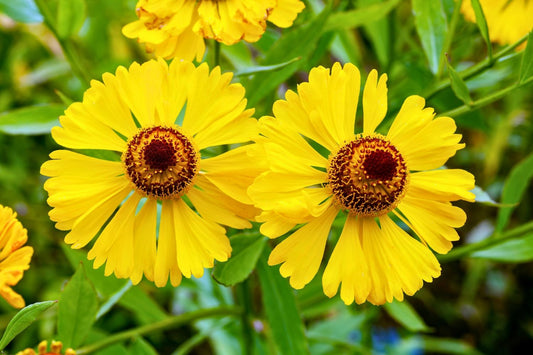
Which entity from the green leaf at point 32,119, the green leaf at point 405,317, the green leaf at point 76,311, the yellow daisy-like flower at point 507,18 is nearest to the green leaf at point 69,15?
the green leaf at point 32,119

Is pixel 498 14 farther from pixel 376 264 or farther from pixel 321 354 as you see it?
pixel 321 354

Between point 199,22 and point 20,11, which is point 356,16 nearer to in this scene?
point 199,22

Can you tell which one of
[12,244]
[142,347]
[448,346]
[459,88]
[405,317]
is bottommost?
[448,346]

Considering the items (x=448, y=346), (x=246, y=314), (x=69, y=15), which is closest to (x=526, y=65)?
(x=246, y=314)

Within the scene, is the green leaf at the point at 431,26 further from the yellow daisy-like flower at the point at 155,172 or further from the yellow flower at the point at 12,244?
the yellow flower at the point at 12,244

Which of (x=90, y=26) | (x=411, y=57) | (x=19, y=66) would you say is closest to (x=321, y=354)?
(x=411, y=57)

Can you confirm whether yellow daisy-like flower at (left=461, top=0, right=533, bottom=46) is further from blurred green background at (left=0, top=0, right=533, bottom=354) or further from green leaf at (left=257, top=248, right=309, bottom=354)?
green leaf at (left=257, top=248, right=309, bottom=354)
